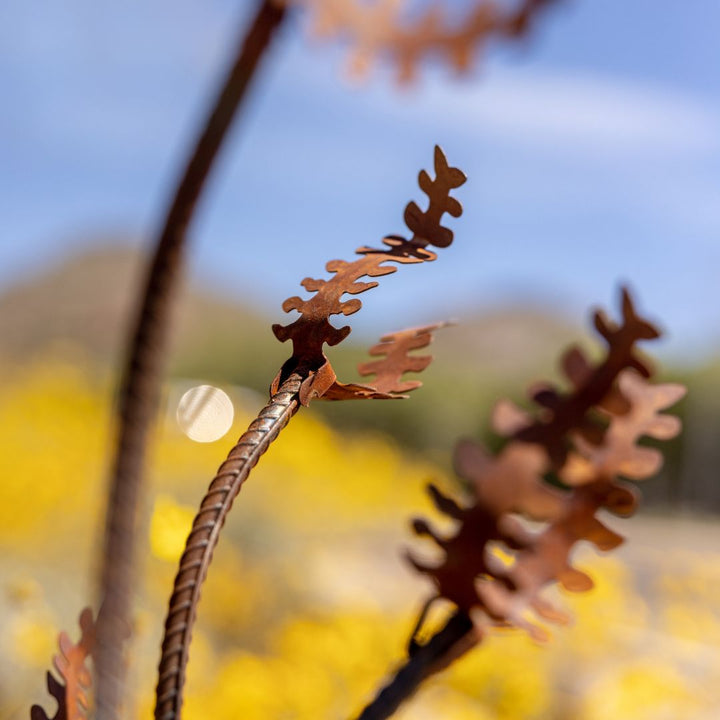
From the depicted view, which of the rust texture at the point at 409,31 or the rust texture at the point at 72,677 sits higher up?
the rust texture at the point at 409,31

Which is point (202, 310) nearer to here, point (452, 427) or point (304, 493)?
point (452, 427)

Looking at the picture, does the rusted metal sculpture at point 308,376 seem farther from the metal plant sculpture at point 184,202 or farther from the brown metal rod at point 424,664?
the metal plant sculpture at point 184,202

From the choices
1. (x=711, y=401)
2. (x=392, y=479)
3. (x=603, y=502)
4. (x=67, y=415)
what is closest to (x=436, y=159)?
(x=603, y=502)

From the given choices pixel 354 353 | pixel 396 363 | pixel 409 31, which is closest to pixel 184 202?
pixel 409 31

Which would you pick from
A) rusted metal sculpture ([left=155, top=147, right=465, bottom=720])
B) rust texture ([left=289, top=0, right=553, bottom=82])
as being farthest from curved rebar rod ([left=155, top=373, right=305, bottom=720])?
rust texture ([left=289, top=0, right=553, bottom=82])

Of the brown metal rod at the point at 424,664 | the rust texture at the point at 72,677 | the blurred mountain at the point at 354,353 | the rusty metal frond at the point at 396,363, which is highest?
the rusty metal frond at the point at 396,363

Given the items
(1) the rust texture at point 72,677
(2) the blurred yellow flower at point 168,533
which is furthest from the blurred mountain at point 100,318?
(1) the rust texture at point 72,677

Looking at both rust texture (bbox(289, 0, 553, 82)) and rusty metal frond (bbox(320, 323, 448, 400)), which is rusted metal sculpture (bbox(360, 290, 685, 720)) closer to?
rusty metal frond (bbox(320, 323, 448, 400))
